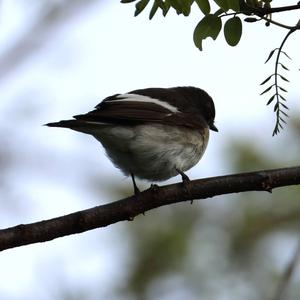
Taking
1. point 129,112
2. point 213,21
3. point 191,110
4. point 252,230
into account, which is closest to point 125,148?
point 129,112

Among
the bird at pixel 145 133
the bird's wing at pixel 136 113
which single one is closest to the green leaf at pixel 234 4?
the bird at pixel 145 133

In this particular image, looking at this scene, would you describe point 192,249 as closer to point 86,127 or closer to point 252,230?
point 252,230

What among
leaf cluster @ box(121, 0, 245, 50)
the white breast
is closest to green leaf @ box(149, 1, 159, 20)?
Answer: leaf cluster @ box(121, 0, 245, 50)

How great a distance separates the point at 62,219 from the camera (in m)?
3.31

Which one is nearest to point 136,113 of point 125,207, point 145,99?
point 145,99

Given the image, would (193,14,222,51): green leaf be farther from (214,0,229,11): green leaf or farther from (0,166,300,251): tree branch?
(0,166,300,251): tree branch

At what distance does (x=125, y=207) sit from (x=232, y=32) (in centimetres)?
98

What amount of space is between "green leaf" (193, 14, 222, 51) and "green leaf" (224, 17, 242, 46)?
3 centimetres

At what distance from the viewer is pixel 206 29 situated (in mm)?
2977

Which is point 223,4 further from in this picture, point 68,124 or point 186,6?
point 68,124

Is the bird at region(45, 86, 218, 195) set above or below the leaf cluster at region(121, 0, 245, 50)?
above

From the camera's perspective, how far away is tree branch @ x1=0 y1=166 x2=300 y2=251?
3.23 metres

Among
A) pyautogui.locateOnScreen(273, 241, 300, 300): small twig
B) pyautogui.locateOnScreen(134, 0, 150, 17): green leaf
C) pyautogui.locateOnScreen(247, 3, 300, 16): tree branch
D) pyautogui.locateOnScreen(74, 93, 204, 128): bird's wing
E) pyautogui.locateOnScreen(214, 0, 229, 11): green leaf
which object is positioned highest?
pyautogui.locateOnScreen(74, 93, 204, 128): bird's wing

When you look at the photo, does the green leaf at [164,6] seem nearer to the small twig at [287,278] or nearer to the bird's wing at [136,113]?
the small twig at [287,278]
